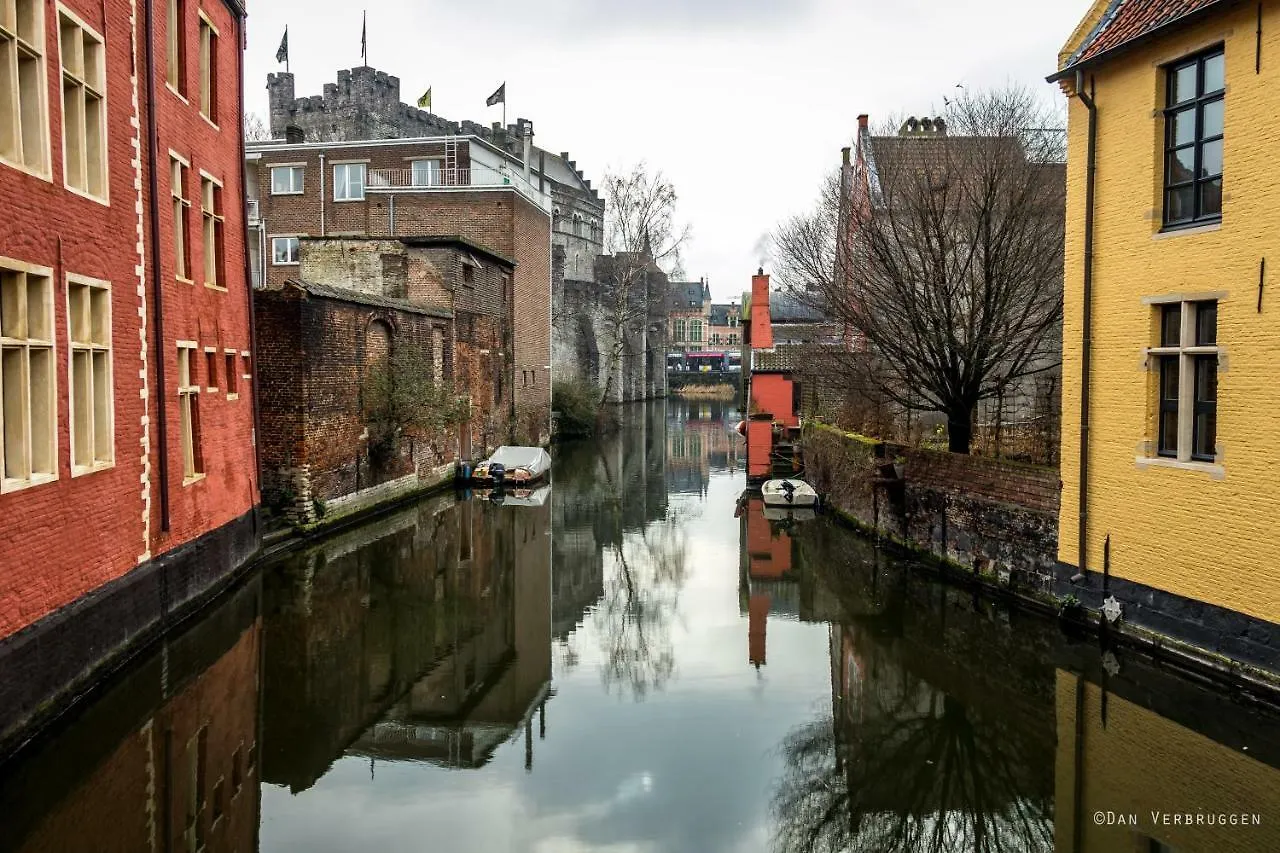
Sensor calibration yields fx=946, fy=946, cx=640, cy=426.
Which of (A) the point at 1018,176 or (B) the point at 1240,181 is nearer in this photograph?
(B) the point at 1240,181

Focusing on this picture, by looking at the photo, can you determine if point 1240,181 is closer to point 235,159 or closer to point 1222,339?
Answer: point 1222,339

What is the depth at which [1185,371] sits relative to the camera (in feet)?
30.6


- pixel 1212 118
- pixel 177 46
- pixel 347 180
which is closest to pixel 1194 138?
pixel 1212 118

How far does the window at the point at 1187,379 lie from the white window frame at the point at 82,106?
Result: 10490 mm

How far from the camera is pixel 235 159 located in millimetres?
14164

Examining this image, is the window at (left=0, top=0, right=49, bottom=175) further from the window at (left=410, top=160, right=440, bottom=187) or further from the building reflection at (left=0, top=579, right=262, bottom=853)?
the window at (left=410, top=160, right=440, bottom=187)

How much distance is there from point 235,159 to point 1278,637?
14260 millimetres

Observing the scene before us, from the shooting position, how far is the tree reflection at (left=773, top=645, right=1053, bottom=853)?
6430 mm

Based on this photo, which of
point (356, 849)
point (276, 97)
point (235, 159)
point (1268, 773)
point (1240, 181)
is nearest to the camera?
point (356, 849)

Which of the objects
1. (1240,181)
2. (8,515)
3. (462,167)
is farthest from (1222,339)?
(462,167)

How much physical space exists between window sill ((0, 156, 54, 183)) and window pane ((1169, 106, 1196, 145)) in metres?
10.5

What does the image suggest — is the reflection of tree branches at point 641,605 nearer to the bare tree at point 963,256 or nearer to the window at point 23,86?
the bare tree at point 963,256

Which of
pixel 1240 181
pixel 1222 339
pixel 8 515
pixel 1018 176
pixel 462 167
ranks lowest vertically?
pixel 8 515

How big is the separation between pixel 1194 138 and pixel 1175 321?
1.80m
